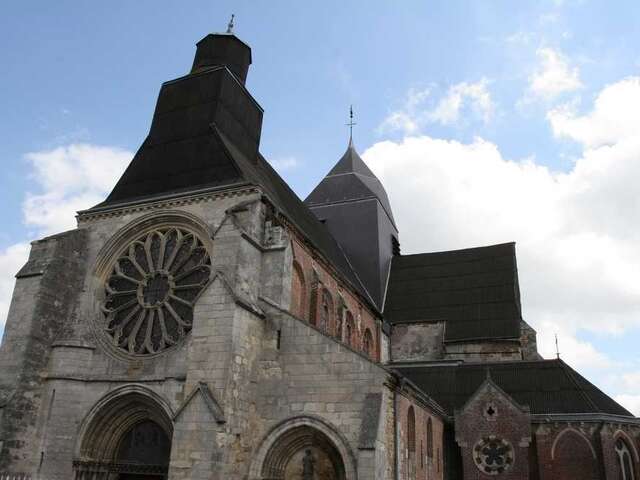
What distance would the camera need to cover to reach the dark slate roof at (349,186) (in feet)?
105

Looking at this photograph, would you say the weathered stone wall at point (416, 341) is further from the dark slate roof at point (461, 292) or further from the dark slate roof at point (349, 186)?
the dark slate roof at point (349, 186)

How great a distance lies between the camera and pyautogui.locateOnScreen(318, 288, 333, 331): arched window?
62.6ft

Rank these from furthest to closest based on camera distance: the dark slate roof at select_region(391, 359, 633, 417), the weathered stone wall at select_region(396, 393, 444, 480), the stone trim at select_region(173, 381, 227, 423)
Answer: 1. the dark slate roof at select_region(391, 359, 633, 417)
2. the weathered stone wall at select_region(396, 393, 444, 480)
3. the stone trim at select_region(173, 381, 227, 423)

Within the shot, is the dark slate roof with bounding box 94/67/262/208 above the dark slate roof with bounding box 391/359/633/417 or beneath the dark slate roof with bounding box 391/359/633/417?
above

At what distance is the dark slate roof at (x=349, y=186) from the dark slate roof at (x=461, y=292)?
12.6 feet

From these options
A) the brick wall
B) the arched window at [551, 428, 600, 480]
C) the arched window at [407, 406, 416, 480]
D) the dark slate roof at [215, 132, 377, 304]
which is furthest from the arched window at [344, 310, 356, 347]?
the arched window at [551, 428, 600, 480]

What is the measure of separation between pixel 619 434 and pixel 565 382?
252 centimetres

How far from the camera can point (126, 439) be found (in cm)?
1526

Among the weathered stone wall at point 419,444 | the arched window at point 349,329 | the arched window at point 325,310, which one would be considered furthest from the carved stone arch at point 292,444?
the arched window at point 349,329

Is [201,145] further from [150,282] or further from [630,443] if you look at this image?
[630,443]

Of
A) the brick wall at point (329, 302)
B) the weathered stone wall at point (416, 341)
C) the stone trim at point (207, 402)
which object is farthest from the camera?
the weathered stone wall at point (416, 341)

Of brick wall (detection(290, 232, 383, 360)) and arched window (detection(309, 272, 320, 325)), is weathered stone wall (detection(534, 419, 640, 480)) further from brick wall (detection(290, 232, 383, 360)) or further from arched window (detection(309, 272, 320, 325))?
arched window (detection(309, 272, 320, 325))

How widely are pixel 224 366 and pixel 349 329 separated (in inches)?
400

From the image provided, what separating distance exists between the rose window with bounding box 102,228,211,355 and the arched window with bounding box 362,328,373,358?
10.5m
